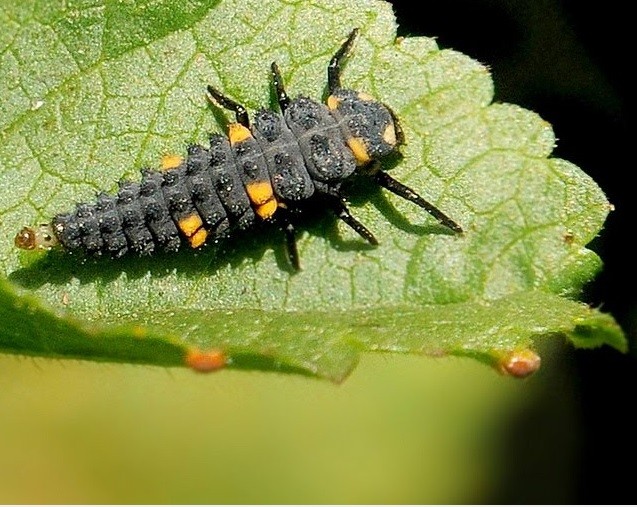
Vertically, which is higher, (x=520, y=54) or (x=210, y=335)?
(x=520, y=54)

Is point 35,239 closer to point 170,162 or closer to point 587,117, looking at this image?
point 170,162

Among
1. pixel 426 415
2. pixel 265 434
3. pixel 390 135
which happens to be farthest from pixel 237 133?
pixel 426 415

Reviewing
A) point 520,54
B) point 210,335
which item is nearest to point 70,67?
point 210,335

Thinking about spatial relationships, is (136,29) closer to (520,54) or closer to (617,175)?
Result: (520,54)

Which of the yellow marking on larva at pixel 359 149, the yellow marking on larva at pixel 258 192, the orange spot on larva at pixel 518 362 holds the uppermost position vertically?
the yellow marking on larva at pixel 359 149

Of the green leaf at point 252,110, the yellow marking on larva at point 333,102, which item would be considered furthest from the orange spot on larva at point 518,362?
the yellow marking on larva at point 333,102

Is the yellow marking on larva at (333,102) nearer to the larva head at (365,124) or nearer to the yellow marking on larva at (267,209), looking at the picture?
the larva head at (365,124)

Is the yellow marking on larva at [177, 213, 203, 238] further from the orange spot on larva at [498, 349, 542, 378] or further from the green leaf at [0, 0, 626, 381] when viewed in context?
the orange spot on larva at [498, 349, 542, 378]
